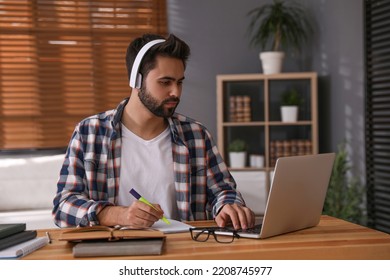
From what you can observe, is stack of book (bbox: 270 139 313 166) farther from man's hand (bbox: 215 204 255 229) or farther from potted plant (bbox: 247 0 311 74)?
man's hand (bbox: 215 204 255 229)

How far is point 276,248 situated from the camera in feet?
5.25

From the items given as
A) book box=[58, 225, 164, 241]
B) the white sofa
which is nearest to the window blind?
the white sofa

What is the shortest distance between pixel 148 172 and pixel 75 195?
1.09 feet

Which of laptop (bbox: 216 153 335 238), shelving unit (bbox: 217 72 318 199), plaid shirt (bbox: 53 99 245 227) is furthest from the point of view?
shelving unit (bbox: 217 72 318 199)

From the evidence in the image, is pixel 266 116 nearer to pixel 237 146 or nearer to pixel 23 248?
pixel 237 146

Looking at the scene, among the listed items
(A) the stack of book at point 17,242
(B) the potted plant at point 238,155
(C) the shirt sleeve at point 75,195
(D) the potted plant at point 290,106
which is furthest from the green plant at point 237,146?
(A) the stack of book at point 17,242

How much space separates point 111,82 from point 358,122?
2209 mm

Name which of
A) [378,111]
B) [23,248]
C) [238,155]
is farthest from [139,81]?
[238,155]

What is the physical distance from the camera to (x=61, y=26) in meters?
5.41

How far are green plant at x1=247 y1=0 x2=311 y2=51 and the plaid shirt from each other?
2957 mm

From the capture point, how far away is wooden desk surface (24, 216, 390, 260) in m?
1.54

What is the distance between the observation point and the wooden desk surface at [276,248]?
5.06ft
